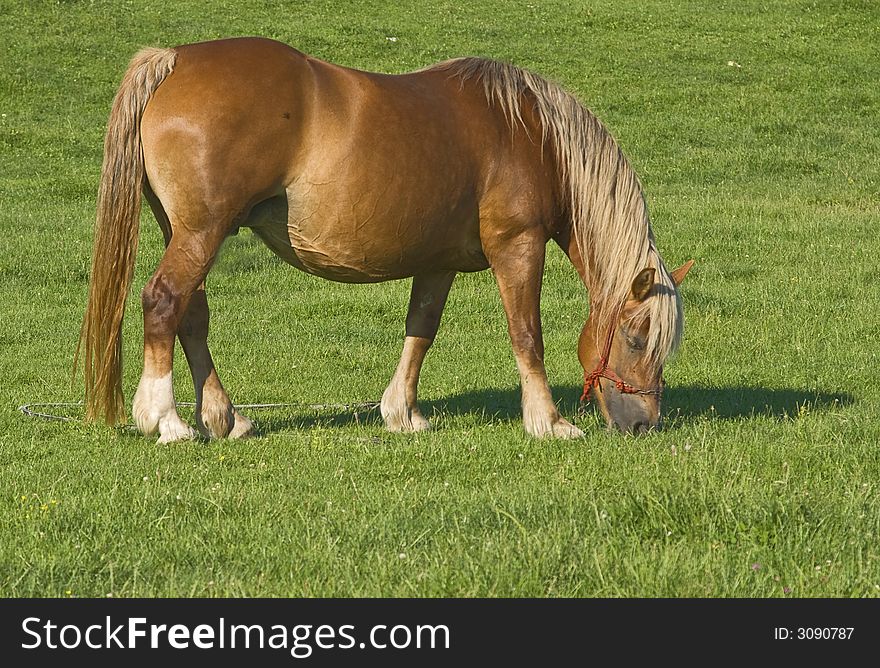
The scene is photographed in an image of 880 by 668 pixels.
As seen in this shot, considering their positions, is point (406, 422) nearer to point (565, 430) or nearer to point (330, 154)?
point (565, 430)

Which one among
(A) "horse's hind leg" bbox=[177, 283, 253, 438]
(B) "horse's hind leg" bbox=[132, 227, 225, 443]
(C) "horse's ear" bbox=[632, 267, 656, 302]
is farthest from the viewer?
(A) "horse's hind leg" bbox=[177, 283, 253, 438]

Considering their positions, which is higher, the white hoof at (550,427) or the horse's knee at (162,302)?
the horse's knee at (162,302)

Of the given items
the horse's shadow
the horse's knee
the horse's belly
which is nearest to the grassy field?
the horse's shadow

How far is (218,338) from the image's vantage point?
11578 millimetres

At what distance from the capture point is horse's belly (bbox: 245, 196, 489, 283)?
22.5 ft

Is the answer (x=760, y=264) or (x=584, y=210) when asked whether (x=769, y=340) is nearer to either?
(x=760, y=264)

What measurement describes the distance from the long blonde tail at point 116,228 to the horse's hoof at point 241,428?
0.69 metres

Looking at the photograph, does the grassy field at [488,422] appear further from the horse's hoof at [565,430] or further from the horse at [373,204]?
the horse at [373,204]

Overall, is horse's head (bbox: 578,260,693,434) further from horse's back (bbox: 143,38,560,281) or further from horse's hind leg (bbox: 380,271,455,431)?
Result: horse's hind leg (bbox: 380,271,455,431)

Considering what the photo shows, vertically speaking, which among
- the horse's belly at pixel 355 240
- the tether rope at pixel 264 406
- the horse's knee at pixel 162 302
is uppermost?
the horse's belly at pixel 355 240

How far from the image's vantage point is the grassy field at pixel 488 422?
4527 mm

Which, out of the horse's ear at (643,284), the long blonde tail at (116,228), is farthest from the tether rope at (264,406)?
the horse's ear at (643,284)

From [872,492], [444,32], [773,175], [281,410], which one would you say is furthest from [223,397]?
[444,32]

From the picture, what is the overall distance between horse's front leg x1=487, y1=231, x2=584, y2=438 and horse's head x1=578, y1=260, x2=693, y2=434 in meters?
0.29
